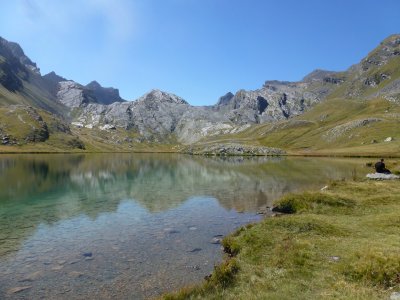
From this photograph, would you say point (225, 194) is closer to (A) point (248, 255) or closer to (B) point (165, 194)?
(B) point (165, 194)

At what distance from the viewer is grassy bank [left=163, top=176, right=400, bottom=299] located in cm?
1936

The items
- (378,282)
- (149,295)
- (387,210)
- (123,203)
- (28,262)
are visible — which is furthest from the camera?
(123,203)

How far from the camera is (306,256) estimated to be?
2444 cm

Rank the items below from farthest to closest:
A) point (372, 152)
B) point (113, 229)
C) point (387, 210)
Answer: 1. point (372, 152)
2. point (113, 229)
3. point (387, 210)

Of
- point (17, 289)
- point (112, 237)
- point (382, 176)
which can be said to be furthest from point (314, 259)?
point (382, 176)

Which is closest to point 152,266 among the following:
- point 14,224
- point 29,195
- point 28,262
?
point 28,262

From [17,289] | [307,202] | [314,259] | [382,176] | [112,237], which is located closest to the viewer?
[17,289]

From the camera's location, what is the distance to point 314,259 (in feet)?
78.7

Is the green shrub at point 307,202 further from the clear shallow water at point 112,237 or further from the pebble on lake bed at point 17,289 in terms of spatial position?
the pebble on lake bed at point 17,289

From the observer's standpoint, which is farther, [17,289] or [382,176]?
[382,176]

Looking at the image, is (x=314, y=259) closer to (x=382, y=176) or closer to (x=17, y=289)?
(x=17, y=289)

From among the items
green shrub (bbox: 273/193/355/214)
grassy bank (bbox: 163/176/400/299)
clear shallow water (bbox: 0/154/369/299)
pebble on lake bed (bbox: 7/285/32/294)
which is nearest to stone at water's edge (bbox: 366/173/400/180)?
clear shallow water (bbox: 0/154/369/299)

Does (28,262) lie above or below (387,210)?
below

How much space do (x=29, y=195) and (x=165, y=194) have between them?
25114 mm
